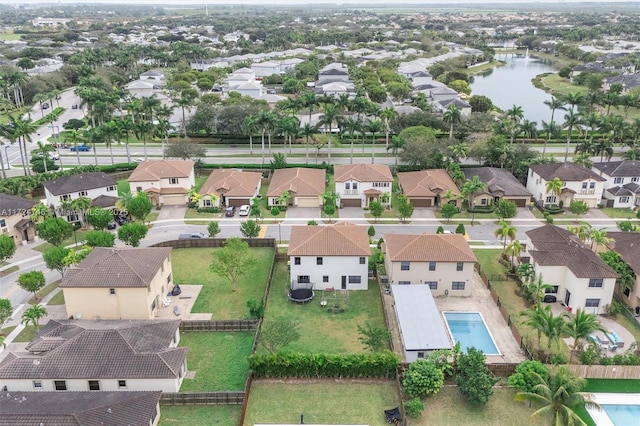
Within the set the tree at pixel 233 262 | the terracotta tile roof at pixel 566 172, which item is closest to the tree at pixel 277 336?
the tree at pixel 233 262

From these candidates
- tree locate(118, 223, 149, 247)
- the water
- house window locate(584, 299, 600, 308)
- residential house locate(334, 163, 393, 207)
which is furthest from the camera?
the water

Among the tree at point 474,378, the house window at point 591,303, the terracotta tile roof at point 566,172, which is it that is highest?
the terracotta tile roof at point 566,172

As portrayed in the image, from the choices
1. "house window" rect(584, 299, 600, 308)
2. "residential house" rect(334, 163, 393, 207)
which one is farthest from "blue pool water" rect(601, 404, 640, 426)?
"residential house" rect(334, 163, 393, 207)

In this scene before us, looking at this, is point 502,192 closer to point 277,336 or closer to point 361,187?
point 361,187

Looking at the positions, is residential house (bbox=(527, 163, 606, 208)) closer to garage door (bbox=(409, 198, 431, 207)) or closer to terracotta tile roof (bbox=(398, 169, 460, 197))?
terracotta tile roof (bbox=(398, 169, 460, 197))

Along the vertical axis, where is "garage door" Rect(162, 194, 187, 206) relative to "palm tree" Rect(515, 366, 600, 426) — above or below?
below

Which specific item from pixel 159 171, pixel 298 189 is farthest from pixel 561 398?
pixel 159 171

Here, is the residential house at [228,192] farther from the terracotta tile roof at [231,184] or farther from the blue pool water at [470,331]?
the blue pool water at [470,331]
